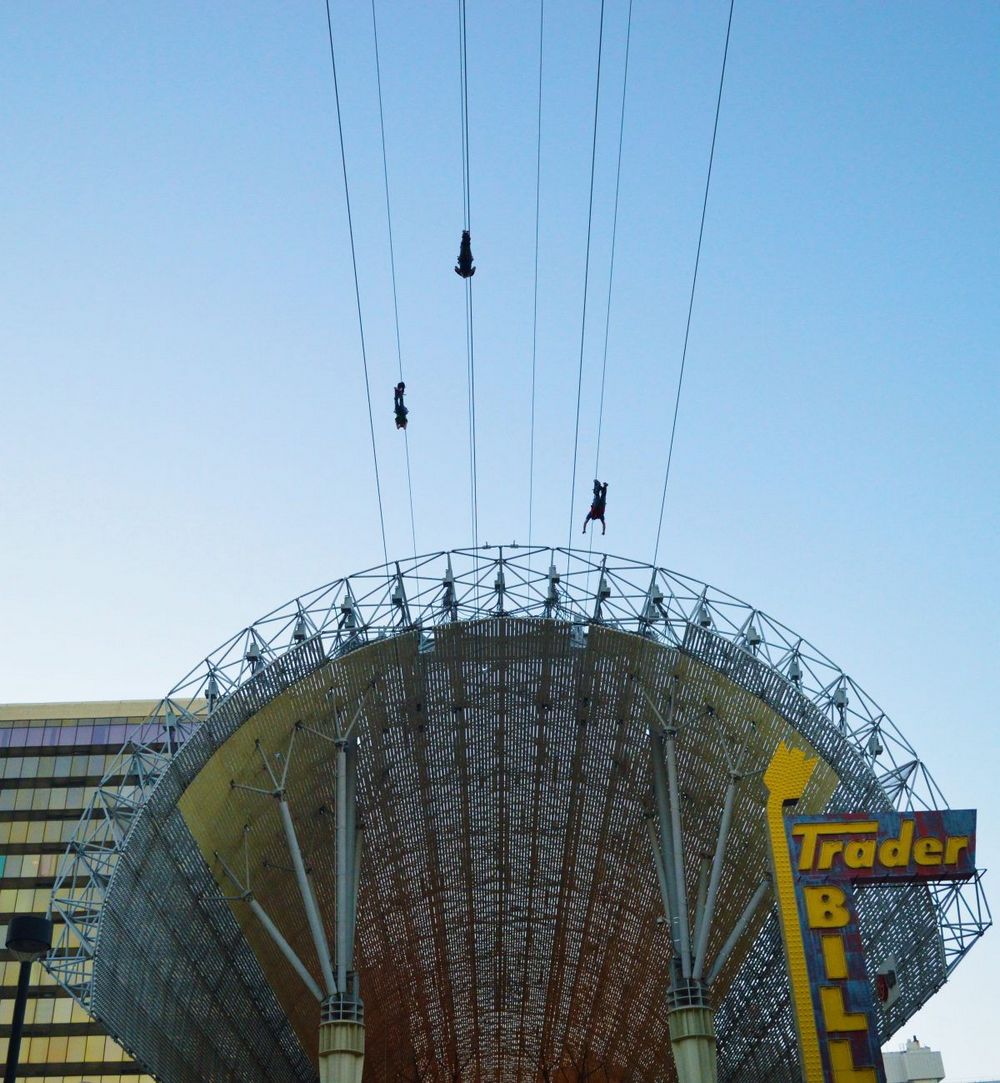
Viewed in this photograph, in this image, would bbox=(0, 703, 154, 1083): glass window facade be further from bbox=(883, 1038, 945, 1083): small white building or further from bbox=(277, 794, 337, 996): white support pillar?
bbox=(883, 1038, 945, 1083): small white building

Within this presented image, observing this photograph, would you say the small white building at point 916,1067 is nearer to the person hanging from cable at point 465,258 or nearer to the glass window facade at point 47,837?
the glass window facade at point 47,837

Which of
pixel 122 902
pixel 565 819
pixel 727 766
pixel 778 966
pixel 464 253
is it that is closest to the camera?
pixel 464 253

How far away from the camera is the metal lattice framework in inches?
1460

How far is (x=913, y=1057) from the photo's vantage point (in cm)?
11338

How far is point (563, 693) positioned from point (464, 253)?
1909 cm

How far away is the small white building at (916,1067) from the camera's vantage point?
368 ft

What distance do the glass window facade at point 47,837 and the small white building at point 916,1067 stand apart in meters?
67.0

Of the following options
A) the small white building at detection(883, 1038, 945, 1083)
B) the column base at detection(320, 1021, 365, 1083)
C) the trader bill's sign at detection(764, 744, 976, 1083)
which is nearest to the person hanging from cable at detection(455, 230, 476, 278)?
the trader bill's sign at detection(764, 744, 976, 1083)

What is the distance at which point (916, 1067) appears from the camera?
112812mm

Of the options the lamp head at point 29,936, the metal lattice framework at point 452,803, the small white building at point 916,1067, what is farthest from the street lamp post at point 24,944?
the small white building at point 916,1067

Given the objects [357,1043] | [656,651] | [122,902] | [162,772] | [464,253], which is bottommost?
[357,1043]

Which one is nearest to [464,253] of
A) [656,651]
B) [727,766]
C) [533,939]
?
[656,651]

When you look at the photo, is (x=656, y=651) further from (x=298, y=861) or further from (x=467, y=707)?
(x=298, y=861)

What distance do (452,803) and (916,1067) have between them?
7772 centimetres
